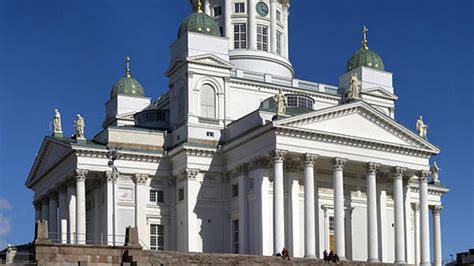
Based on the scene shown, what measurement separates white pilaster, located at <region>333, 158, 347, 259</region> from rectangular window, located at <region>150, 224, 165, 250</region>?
13404 mm

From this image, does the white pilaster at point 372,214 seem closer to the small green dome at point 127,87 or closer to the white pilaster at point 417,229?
the white pilaster at point 417,229

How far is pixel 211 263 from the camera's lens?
53.5 meters

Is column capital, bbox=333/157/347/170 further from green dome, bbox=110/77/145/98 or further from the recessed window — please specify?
green dome, bbox=110/77/145/98

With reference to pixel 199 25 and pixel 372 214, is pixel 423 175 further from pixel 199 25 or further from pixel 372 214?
pixel 199 25

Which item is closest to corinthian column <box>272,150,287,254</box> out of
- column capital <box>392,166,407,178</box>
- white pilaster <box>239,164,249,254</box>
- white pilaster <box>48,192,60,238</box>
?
white pilaster <box>239,164,249,254</box>

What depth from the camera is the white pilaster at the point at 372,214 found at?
67.4 m

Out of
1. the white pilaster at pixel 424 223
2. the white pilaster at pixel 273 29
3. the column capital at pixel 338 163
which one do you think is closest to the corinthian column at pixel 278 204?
the column capital at pixel 338 163

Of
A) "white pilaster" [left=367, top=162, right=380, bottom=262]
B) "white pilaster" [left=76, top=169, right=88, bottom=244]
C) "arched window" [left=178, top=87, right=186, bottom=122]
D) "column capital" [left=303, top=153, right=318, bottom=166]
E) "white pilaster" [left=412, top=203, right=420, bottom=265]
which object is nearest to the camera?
"column capital" [left=303, top=153, right=318, bottom=166]

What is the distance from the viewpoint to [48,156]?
254ft

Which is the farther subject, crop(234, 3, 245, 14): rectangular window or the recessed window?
crop(234, 3, 245, 14): rectangular window

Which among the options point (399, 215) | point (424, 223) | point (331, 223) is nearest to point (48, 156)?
point (331, 223)

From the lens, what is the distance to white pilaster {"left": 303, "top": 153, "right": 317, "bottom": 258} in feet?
212

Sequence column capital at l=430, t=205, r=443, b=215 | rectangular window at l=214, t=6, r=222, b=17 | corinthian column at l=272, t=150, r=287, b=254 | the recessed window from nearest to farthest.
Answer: corinthian column at l=272, t=150, r=287, b=254, the recessed window, rectangular window at l=214, t=6, r=222, b=17, column capital at l=430, t=205, r=443, b=215

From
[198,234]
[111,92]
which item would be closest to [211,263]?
[198,234]
